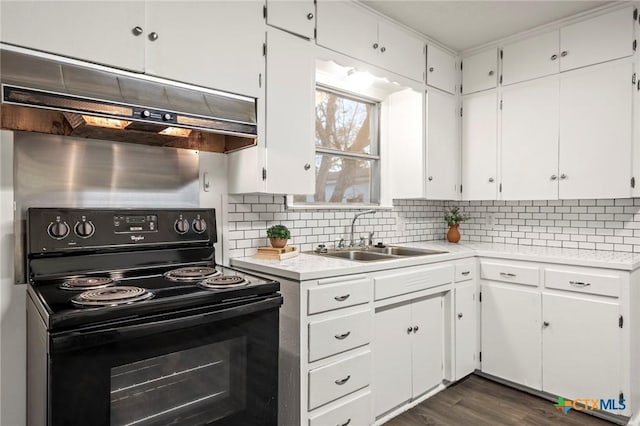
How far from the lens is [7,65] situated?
4.35 feet

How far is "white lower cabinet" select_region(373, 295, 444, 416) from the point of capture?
2205mm

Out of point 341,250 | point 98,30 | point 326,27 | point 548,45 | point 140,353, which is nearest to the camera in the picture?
point 140,353

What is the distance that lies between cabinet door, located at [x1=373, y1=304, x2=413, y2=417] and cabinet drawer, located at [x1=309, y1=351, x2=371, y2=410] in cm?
12

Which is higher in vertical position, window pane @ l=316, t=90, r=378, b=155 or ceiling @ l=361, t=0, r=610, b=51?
ceiling @ l=361, t=0, r=610, b=51

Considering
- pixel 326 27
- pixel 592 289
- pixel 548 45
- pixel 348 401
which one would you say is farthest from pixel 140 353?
pixel 548 45

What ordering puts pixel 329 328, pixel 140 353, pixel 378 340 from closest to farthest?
pixel 140 353 < pixel 329 328 < pixel 378 340

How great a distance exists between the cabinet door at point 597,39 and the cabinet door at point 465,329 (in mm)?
1707

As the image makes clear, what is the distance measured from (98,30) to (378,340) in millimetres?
1952

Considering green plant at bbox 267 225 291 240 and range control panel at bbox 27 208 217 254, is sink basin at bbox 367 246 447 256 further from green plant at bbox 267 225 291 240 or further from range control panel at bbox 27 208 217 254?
range control panel at bbox 27 208 217 254

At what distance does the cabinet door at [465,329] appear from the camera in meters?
2.67

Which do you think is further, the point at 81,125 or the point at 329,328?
the point at 329,328

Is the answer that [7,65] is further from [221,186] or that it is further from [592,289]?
[592,289]

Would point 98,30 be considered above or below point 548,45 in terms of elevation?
below

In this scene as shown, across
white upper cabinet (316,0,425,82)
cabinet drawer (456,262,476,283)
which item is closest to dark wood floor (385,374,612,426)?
cabinet drawer (456,262,476,283)
